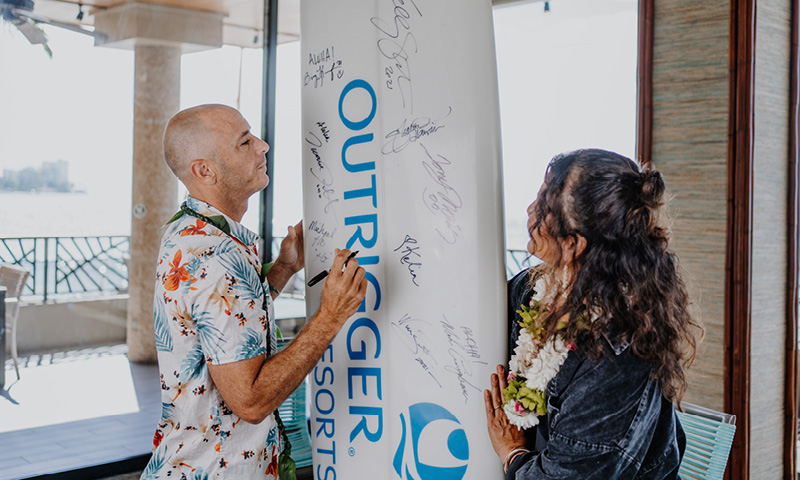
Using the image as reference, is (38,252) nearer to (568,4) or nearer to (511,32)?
(511,32)

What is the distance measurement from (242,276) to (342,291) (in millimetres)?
199

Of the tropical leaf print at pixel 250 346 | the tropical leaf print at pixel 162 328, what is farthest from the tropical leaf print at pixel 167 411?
the tropical leaf print at pixel 250 346

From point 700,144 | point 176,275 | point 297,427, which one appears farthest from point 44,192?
point 700,144

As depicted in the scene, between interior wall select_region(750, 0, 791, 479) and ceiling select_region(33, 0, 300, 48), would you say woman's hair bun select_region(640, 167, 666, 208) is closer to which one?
interior wall select_region(750, 0, 791, 479)

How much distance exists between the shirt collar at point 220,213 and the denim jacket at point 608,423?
27.9 inches

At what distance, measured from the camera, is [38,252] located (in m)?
2.33

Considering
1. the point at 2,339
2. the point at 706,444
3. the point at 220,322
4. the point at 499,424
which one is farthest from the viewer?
the point at 2,339

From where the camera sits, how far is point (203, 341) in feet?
3.96

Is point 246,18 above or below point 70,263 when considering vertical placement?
above

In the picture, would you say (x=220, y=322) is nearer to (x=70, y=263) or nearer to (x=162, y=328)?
(x=162, y=328)

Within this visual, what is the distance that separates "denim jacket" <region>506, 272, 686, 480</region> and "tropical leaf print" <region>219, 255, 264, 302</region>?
0.61m

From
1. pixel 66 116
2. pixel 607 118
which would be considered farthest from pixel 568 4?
pixel 66 116
